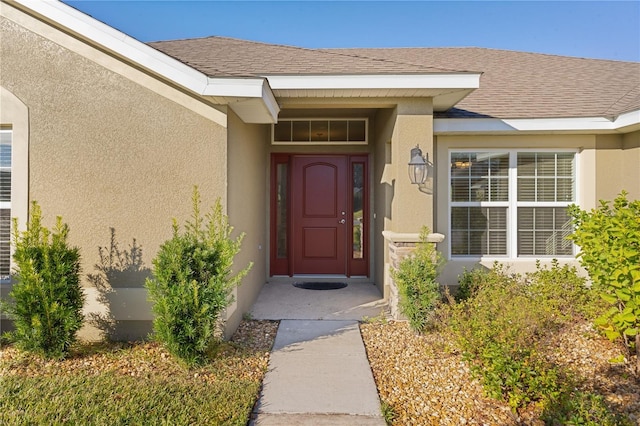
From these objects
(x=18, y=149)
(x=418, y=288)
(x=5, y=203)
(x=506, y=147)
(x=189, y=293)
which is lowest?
(x=418, y=288)

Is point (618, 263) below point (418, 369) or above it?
above

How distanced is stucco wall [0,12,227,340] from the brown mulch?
2650 millimetres

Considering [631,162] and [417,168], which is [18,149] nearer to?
[417,168]

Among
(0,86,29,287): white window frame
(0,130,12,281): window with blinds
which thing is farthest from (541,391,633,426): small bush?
(0,130,12,281): window with blinds

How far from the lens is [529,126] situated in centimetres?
557

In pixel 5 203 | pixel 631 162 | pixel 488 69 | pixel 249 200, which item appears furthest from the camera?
pixel 488 69

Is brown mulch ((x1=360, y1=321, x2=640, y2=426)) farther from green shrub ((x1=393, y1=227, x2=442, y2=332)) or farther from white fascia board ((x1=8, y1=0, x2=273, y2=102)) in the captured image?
white fascia board ((x1=8, y1=0, x2=273, y2=102))

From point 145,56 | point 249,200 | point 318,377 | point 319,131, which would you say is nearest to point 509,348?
point 318,377

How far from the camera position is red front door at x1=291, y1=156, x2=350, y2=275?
734 centimetres

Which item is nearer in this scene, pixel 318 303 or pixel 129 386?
pixel 129 386

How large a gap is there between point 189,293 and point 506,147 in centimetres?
526

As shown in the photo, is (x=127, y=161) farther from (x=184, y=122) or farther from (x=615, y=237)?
(x=615, y=237)

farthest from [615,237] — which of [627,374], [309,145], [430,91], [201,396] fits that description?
[309,145]

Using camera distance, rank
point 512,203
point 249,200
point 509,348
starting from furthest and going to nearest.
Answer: point 512,203, point 249,200, point 509,348
